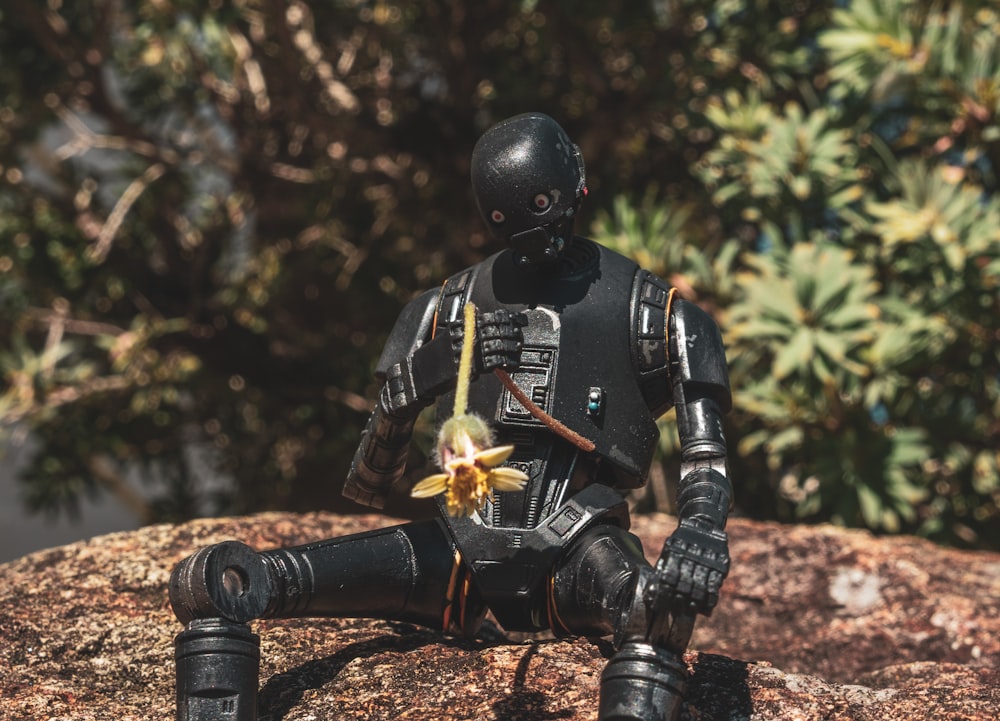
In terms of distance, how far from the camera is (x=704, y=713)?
8.88 feet

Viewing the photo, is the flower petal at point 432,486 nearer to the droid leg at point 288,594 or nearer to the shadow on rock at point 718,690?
the droid leg at point 288,594

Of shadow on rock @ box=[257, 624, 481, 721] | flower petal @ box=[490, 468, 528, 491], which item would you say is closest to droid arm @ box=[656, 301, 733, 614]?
flower petal @ box=[490, 468, 528, 491]

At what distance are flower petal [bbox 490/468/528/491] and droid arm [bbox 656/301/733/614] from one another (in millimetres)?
325

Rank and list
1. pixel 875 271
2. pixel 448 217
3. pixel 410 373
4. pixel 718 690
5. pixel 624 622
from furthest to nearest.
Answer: pixel 448 217 → pixel 875 271 → pixel 410 373 → pixel 718 690 → pixel 624 622

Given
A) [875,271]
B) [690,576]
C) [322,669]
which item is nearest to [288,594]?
[322,669]

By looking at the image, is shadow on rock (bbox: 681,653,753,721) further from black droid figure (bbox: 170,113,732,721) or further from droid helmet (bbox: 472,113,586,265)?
droid helmet (bbox: 472,113,586,265)

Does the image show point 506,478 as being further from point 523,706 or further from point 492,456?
point 523,706

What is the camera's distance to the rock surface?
9.07ft

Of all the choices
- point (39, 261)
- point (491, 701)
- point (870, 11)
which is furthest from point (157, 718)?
point (39, 261)

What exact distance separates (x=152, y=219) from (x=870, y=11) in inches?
161

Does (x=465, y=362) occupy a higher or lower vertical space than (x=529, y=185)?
lower

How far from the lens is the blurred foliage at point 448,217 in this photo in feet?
15.8

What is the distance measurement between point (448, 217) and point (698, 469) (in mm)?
3987

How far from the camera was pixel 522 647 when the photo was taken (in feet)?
9.75
